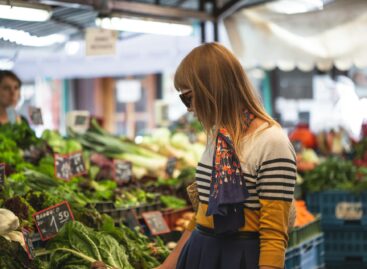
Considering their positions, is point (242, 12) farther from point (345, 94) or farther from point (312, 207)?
point (345, 94)

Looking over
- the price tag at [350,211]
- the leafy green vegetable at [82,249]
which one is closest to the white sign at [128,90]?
the price tag at [350,211]

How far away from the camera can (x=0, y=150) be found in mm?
4879

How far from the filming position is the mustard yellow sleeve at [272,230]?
2.36 meters

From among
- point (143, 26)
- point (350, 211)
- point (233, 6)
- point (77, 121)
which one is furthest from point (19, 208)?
point (233, 6)

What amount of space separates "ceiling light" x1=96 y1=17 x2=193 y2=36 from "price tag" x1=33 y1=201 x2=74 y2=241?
114 inches

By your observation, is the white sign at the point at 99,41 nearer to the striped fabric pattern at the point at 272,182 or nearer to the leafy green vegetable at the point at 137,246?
the leafy green vegetable at the point at 137,246

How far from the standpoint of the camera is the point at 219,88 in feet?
7.91

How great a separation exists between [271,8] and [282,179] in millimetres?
5176

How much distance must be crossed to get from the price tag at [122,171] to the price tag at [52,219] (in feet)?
5.72

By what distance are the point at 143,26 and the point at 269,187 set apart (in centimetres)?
432

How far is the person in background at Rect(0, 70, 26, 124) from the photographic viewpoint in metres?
6.06

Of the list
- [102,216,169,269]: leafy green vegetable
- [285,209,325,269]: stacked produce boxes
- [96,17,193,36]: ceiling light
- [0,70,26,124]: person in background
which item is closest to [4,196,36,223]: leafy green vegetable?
[102,216,169,269]: leafy green vegetable

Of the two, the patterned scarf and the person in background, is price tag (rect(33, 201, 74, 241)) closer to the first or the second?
the patterned scarf

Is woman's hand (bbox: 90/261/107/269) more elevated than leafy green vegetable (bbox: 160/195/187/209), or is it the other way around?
woman's hand (bbox: 90/261/107/269)
